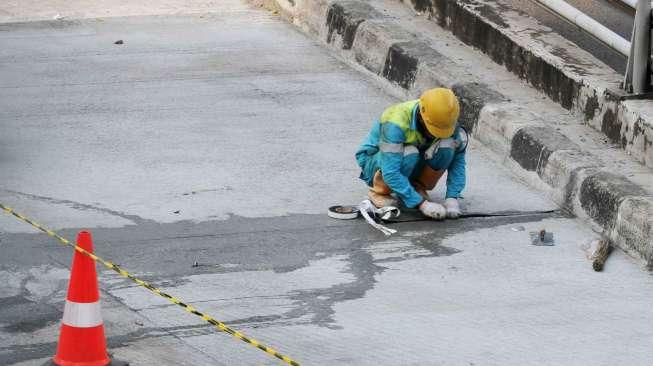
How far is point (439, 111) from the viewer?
7.51 m


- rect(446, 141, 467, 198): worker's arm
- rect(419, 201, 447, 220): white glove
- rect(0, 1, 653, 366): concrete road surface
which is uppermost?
rect(446, 141, 467, 198): worker's arm

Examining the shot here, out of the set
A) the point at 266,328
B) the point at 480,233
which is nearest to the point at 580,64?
the point at 480,233

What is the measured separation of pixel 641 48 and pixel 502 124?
41.5 inches

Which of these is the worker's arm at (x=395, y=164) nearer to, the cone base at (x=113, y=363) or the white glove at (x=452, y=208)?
the white glove at (x=452, y=208)

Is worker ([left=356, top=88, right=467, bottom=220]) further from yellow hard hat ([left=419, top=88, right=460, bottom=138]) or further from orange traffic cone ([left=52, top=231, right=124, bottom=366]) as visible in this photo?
orange traffic cone ([left=52, top=231, right=124, bottom=366])

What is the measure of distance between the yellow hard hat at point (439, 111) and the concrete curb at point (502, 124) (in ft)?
3.10

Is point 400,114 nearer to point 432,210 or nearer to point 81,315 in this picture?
point 432,210

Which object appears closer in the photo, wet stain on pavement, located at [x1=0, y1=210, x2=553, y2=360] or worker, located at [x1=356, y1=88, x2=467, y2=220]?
wet stain on pavement, located at [x1=0, y1=210, x2=553, y2=360]

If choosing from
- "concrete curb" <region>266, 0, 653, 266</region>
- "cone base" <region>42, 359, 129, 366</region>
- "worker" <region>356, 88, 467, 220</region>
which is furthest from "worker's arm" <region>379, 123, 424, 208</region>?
"cone base" <region>42, 359, 129, 366</region>

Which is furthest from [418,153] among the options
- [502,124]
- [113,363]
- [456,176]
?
[113,363]

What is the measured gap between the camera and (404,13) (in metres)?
11.4

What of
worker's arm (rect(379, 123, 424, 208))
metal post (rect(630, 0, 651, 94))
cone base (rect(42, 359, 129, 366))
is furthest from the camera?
metal post (rect(630, 0, 651, 94))

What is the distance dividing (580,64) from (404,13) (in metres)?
2.54

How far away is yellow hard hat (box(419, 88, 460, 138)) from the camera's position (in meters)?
7.50
